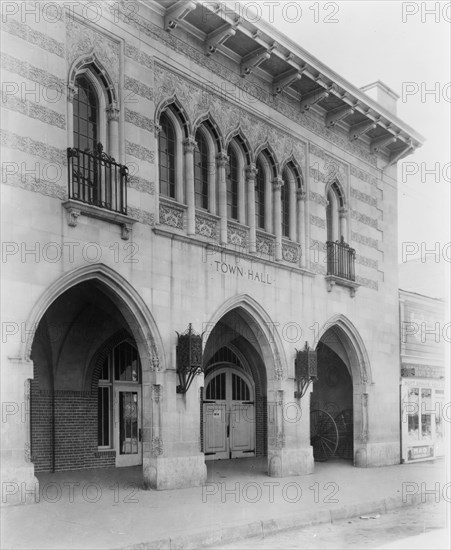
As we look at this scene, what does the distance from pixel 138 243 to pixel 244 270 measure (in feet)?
11.1

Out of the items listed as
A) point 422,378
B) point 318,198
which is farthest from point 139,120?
point 422,378

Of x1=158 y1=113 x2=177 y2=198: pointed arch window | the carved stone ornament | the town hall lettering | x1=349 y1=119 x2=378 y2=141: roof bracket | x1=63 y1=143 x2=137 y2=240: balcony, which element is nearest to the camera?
x1=63 y1=143 x2=137 y2=240: balcony

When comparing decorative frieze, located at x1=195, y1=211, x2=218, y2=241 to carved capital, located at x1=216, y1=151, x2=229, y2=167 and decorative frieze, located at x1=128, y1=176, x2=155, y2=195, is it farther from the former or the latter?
decorative frieze, located at x1=128, y1=176, x2=155, y2=195

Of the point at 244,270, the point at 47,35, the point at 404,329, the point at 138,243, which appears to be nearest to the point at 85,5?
the point at 47,35

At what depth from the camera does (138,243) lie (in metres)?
13.8

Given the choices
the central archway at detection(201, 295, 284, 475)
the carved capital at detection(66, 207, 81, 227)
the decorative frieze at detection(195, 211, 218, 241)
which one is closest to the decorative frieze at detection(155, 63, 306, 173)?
the decorative frieze at detection(195, 211, 218, 241)

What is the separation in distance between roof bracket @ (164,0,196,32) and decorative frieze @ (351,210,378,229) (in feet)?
27.0

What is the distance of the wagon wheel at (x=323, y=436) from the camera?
20.7 metres

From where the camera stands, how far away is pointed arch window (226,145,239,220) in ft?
55.2

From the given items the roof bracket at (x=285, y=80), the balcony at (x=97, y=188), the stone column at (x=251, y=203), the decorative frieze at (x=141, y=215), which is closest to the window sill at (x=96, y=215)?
the balcony at (x=97, y=188)

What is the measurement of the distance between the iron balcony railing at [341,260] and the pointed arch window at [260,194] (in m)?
2.59

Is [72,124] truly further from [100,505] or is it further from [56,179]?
[100,505]

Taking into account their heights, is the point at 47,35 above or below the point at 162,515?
above

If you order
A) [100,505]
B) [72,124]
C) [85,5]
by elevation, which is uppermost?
[85,5]
